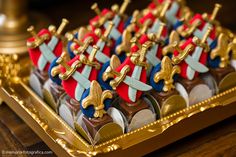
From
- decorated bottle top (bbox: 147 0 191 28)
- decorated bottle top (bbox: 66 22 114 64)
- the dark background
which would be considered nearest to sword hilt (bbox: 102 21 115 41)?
decorated bottle top (bbox: 66 22 114 64)

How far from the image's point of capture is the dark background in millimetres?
1540

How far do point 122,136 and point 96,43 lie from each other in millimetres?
236

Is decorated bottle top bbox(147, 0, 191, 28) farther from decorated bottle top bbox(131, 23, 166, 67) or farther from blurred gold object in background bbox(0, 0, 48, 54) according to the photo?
blurred gold object in background bbox(0, 0, 48, 54)

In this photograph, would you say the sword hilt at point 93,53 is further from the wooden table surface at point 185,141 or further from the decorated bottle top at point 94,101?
the wooden table surface at point 185,141

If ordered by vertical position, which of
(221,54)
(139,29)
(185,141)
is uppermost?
(139,29)

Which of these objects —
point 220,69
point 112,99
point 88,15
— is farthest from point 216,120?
point 88,15

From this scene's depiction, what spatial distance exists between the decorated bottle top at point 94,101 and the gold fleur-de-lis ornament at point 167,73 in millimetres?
110

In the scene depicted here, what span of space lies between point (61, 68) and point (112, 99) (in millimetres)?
113

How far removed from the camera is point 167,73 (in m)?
0.96

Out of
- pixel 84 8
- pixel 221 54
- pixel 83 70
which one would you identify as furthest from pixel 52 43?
pixel 84 8

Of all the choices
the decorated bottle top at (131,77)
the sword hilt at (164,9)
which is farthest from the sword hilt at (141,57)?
the sword hilt at (164,9)

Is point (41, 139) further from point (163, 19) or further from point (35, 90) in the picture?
point (163, 19)

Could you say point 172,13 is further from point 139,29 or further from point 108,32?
point 108,32

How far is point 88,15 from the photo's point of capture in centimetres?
156
